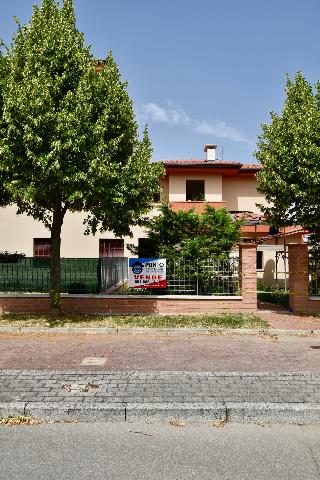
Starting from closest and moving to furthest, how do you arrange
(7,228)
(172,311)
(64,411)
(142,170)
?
(64,411) → (142,170) → (172,311) → (7,228)

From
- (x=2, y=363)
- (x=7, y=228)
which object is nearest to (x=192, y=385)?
(x=2, y=363)

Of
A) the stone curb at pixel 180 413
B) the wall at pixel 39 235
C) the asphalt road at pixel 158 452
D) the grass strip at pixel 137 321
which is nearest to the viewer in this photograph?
the asphalt road at pixel 158 452

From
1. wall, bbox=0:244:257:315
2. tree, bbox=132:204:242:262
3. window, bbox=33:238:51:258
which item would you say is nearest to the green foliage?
tree, bbox=132:204:242:262

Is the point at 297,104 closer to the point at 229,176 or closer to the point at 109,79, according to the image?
the point at 109,79

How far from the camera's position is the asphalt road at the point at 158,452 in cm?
358

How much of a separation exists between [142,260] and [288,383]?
752 centimetres

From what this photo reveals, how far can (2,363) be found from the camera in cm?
728

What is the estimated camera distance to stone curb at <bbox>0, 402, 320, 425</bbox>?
4.68 meters

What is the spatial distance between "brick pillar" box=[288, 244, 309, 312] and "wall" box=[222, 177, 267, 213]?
14.5 m

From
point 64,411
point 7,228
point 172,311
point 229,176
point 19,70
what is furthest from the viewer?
point 229,176

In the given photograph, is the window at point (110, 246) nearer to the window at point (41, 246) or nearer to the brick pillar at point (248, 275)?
the window at point (41, 246)

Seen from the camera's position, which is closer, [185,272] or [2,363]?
[2,363]

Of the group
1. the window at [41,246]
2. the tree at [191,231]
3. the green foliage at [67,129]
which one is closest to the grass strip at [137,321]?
the tree at [191,231]

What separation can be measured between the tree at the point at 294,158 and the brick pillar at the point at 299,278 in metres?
0.87
